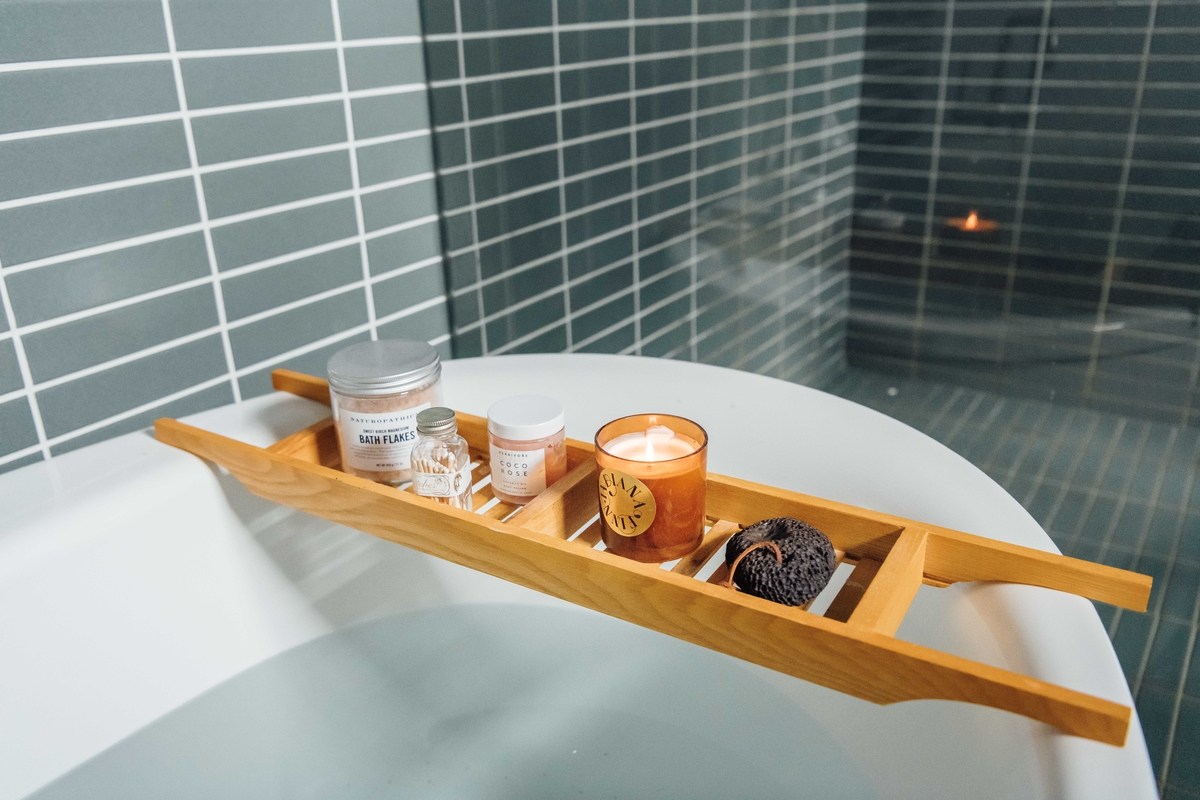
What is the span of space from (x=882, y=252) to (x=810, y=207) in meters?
0.14

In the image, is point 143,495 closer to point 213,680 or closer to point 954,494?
point 213,680

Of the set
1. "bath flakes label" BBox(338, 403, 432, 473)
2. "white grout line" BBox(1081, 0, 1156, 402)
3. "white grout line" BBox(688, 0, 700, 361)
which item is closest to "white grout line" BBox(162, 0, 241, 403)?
"bath flakes label" BBox(338, 403, 432, 473)

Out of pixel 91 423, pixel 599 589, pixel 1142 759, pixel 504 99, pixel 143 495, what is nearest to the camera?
pixel 1142 759

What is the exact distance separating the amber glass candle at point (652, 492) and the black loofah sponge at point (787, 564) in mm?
50

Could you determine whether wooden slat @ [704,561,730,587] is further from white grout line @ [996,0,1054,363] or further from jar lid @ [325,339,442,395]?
white grout line @ [996,0,1054,363]

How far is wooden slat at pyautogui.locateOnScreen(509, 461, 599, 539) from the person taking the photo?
2.56 ft

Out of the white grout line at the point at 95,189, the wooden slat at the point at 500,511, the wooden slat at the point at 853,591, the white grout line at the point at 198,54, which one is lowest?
the wooden slat at the point at 500,511

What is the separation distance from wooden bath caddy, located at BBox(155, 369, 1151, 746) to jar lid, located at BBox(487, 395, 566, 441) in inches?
1.9

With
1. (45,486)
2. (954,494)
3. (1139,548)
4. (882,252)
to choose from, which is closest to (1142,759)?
(954,494)

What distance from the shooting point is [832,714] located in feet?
2.97

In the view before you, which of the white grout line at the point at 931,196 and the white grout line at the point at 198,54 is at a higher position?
the white grout line at the point at 198,54

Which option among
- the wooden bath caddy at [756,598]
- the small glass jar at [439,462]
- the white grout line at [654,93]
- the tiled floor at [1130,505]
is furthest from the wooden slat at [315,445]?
the tiled floor at [1130,505]

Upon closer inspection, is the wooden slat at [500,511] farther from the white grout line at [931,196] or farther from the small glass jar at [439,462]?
the white grout line at [931,196]

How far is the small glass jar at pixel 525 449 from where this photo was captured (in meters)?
0.84
